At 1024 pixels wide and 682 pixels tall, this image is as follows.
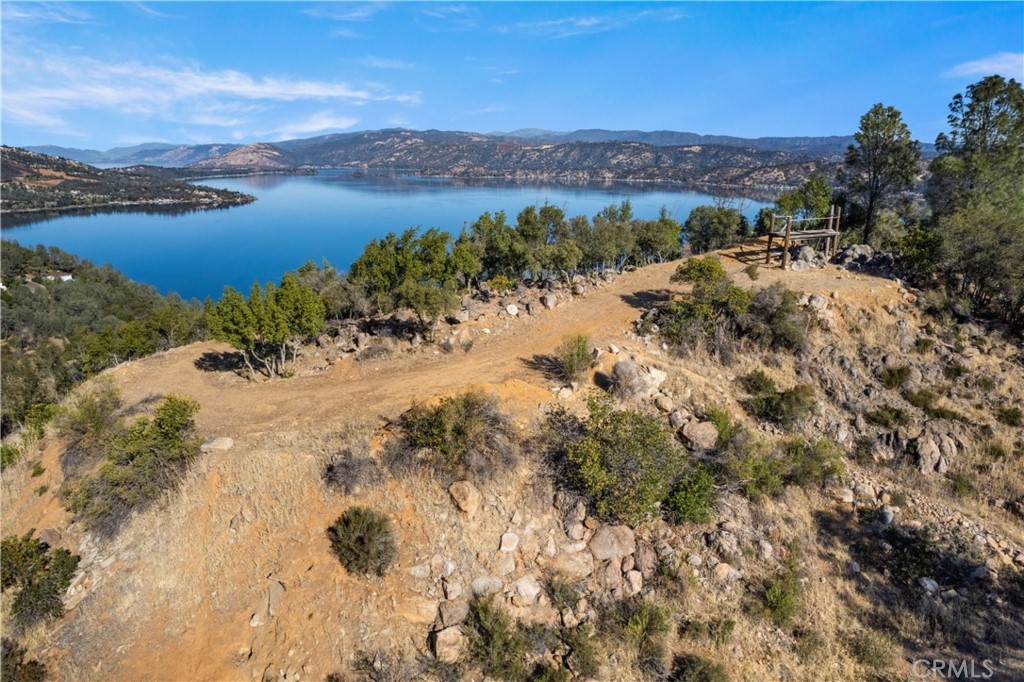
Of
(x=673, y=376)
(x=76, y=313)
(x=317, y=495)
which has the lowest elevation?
(x=76, y=313)

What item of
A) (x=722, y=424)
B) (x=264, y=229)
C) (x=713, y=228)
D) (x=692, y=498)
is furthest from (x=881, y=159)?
(x=264, y=229)

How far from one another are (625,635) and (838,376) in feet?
50.3

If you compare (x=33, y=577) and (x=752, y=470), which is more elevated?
(x=752, y=470)

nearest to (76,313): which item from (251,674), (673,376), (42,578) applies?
(42,578)

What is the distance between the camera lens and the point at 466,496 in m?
13.2

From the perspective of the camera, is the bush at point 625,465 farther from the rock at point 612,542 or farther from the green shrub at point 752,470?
the green shrub at point 752,470

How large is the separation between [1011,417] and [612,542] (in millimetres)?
17326

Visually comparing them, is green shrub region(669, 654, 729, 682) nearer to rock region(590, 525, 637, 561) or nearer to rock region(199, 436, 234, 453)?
rock region(590, 525, 637, 561)

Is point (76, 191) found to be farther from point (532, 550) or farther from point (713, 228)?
point (532, 550)

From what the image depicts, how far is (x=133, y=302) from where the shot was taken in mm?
65000

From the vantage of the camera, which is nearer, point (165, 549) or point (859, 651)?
point (859, 651)

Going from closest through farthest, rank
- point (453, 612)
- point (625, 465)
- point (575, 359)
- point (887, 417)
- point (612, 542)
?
point (453, 612) → point (612, 542) → point (625, 465) → point (575, 359) → point (887, 417)

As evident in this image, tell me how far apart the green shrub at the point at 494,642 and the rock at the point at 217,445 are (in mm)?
9184

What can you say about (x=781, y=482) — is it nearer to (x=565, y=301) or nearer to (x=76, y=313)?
(x=565, y=301)
